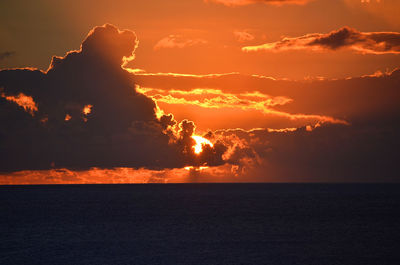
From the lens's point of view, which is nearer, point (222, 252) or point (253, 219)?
point (222, 252)

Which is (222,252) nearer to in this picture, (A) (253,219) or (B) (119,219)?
(A) (253,219)

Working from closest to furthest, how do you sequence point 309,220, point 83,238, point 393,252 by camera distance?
point 393,252
point 83,238
point 309,220

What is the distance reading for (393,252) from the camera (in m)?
74.9

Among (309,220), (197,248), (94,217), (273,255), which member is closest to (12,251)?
(197,248)

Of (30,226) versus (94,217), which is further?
(94,217)

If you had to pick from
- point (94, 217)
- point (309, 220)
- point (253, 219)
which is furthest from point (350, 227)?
point (94, 217)

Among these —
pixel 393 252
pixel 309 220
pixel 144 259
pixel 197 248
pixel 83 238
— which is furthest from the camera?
pixel 309 220

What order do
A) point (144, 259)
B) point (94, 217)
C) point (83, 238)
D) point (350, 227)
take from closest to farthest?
point (144, 259), point (83, 238), point (350, 227), point (94, 217)

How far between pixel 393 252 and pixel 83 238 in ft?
176

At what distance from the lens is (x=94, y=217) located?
14150 cm

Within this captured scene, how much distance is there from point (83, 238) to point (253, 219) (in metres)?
50.2

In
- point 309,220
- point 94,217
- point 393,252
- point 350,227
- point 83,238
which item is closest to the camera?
point 393,252

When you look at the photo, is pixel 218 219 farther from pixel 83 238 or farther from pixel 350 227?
pixel 83 238

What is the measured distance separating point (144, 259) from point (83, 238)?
2863cm
